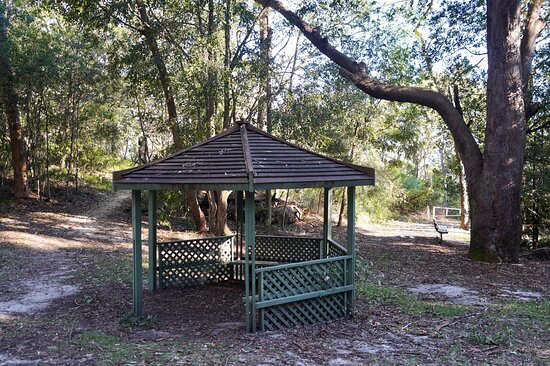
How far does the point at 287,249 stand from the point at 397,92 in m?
6.23

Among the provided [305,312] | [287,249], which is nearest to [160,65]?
[287,249]

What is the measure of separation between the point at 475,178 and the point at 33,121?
1652 cm

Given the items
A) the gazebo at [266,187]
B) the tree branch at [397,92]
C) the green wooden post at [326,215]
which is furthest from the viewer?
the tree branch at [397,92]

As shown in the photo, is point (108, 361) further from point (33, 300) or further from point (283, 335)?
point (33, 300)

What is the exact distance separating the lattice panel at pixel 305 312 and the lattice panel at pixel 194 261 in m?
2.93

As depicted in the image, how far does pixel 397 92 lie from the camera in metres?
13.1

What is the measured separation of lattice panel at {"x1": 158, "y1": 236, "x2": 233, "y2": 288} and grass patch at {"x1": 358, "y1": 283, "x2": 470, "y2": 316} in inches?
110

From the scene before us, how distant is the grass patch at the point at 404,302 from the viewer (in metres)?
7.25

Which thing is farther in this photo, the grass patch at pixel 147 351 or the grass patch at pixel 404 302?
the grass patch at pixel 404 302

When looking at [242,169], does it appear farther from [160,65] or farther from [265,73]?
[160,65]

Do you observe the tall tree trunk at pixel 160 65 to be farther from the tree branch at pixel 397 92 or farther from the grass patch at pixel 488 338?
the grass patch at pixel 488 338

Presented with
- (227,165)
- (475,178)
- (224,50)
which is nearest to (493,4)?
(475,178)

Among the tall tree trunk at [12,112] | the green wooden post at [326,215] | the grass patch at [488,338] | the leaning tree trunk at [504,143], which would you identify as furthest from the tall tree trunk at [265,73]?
the tall tree trunk at [12,112]

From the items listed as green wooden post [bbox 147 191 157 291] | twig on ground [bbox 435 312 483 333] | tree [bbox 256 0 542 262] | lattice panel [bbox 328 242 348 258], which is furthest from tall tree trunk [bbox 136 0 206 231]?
twig on ground [bbox 435 312 483 333]
